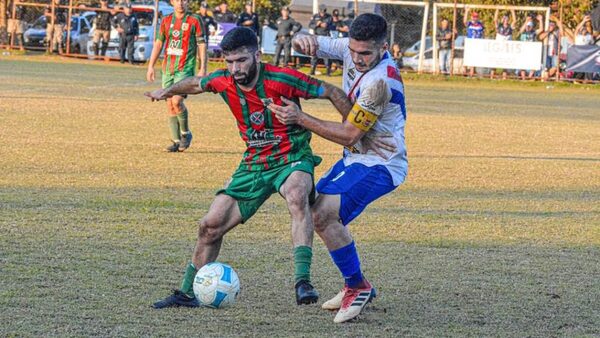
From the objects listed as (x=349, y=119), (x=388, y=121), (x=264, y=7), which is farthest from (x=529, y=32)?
(x=349, y=119)

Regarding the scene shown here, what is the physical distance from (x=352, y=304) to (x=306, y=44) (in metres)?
1.68

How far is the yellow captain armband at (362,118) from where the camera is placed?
6070 mm

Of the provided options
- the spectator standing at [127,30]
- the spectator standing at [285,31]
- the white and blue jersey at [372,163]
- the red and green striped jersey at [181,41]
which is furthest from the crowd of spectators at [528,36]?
the white and blue jersey at [372,163]

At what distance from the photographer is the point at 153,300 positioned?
20.8ft

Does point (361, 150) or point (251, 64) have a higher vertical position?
point (251, 64)

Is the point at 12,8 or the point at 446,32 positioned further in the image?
the point at 12,8

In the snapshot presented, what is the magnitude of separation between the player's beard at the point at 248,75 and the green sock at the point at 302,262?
980mm

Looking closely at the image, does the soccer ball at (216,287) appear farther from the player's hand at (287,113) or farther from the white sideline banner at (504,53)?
the white sideline banner at (504,53)

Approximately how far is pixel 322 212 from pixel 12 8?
120 ft

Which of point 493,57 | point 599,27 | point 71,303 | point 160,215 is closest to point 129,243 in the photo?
point 160,215

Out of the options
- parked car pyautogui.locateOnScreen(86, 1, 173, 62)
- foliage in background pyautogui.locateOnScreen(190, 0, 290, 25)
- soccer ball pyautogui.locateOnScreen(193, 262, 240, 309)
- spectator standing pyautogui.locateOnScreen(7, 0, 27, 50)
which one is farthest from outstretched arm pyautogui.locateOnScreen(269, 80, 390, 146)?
foliage in background pyautogui.locateOnScreen(190, 0, 290, 25)

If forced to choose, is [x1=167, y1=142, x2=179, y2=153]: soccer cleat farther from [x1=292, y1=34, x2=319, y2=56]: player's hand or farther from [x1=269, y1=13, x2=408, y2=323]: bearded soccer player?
[x1=269, y1=13, x2=408, y2=323]: bearded soccer player

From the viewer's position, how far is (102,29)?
3747 centimetres

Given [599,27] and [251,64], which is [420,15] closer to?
[599,27]
